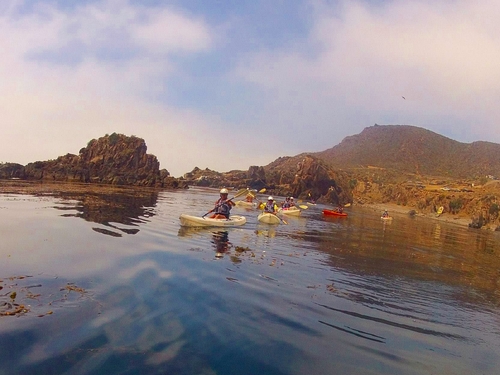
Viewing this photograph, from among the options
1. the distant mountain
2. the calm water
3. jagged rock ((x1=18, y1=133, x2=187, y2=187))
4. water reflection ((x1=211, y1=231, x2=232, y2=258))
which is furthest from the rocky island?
the calm water

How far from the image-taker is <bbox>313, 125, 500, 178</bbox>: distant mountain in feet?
461

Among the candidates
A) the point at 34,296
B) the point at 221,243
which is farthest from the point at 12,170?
the point at 34,296

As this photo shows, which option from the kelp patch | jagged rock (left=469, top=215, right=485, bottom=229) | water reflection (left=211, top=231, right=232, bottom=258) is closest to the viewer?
the kelp patch

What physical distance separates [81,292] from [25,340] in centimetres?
283

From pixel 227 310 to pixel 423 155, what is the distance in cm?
16816

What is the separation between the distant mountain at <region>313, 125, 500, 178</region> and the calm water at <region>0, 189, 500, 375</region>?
435ft

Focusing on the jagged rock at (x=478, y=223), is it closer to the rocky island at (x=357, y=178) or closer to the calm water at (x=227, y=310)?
the rocky island at (x=357, y=178)

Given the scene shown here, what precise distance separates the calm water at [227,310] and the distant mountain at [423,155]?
5225 inches

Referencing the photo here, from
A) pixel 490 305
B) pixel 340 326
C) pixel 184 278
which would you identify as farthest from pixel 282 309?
pixel 490 305

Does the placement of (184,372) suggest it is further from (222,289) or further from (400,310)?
(400,310)

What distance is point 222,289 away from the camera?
11.0 meters

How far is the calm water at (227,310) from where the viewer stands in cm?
665

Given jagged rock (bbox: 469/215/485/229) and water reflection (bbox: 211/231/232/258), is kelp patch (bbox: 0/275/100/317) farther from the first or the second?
jagged rock (bbox: 469/215/485/229)

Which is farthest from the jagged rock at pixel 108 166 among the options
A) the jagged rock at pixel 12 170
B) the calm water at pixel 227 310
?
the calm water at pixel 227 310
